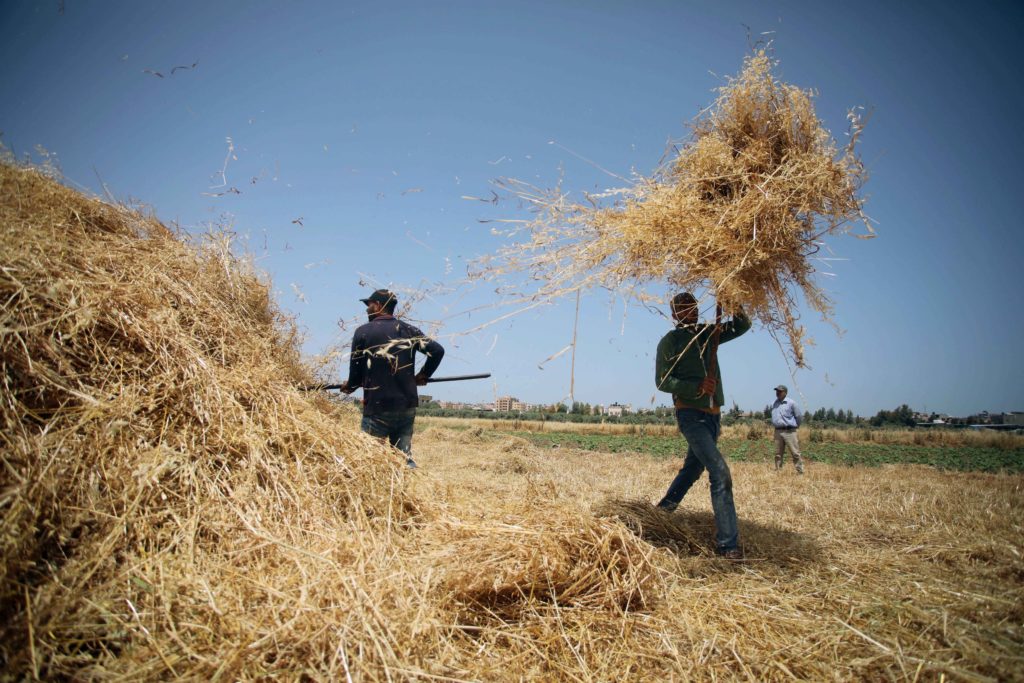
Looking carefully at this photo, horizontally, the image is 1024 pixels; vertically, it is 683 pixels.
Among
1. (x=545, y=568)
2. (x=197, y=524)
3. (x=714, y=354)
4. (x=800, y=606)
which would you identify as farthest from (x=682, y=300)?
(x=197, y=524)

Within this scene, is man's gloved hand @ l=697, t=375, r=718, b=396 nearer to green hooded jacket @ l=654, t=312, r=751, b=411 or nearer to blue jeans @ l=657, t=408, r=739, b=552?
green hooded jacket @ l=654, t=312, r=751, b=411

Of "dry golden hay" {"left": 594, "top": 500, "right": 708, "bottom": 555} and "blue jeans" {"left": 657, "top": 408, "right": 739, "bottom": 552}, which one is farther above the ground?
"blue jeans" {"left": 657, "top": 408, "right": 739, "bottom": 552}

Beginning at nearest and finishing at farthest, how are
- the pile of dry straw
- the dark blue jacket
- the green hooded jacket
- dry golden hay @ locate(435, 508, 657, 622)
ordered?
the pile of dry straw → dry golden hay @ locate(435, 508, 657, 622) → the green hooded jacket → the dark blue jacket

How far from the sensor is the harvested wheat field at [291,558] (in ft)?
5.56

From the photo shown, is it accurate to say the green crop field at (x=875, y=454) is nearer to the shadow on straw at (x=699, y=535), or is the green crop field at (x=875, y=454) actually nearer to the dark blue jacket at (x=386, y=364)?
the shadow on straw at (x=699, y=535)

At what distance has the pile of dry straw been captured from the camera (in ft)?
5.42

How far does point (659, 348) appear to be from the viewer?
3.64 meters

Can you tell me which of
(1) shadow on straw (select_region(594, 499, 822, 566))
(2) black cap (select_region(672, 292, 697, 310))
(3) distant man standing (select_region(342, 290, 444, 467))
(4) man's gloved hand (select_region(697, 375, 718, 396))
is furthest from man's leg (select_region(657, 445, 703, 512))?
(3) distant man standing (select_region(342, 290, 444, 467))

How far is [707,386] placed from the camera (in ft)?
11.1

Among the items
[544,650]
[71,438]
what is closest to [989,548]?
[544,650]

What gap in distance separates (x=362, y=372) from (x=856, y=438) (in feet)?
95.8

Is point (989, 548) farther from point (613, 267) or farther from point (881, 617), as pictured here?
point (613, 267)

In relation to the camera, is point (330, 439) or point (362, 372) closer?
point (330, 439)

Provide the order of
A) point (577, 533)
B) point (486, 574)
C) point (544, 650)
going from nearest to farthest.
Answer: point (544, 650)
point (486, 574)
point (577, 533)
